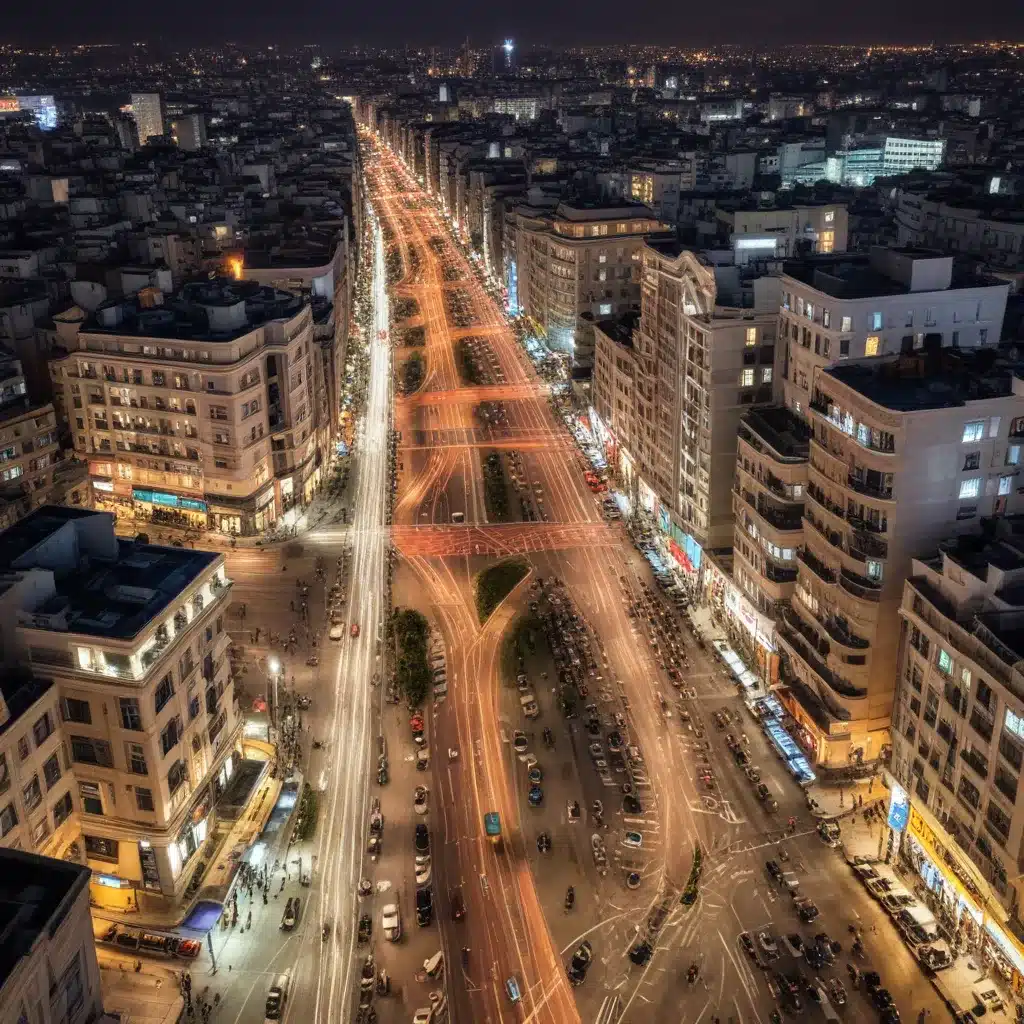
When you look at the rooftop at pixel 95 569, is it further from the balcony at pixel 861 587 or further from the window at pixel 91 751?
the balcony at pixel 861 587

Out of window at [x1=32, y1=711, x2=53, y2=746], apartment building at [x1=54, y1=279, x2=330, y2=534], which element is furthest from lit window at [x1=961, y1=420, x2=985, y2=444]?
apartment building at [x1=54, y1=279, x2=330, y2=534]

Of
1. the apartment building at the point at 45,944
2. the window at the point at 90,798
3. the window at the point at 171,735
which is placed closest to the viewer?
the apartment building at the point at 45,944

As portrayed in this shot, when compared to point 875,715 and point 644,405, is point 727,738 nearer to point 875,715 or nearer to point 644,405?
point 875,715

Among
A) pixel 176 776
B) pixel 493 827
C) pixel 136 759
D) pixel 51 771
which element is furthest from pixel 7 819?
pixel 493 827

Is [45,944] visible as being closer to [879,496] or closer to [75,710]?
[75,710]

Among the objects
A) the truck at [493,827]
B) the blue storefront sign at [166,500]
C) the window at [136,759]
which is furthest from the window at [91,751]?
the blue storefront sign at [166,500]

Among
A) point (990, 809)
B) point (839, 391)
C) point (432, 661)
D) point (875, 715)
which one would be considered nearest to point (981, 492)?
point (839, 391)
